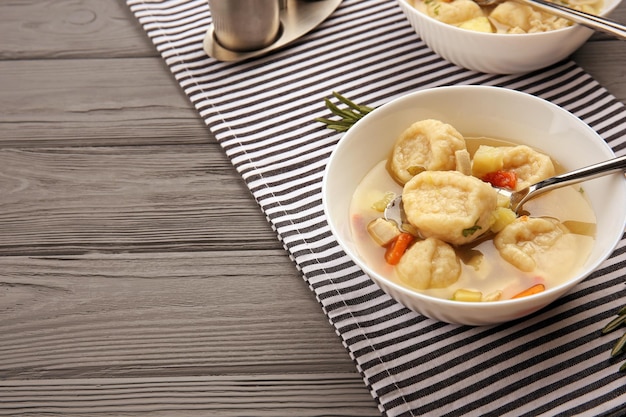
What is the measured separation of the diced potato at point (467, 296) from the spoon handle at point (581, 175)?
280 millimetres

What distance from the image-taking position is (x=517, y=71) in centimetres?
202

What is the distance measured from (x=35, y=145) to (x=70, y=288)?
525 mm

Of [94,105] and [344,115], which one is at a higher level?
[344,115]

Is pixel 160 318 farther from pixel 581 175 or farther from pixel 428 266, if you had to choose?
pixel 581 175

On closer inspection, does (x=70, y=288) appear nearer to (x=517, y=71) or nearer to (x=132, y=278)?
(x=132, y=278)

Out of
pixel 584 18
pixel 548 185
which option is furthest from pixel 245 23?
pixel 548 185

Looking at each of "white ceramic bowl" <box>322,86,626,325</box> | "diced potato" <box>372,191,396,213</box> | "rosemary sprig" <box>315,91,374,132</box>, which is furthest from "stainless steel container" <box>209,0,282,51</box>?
"diced potato" <box>372,191,396,213</box>

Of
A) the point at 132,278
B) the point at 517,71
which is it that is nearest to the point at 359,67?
the point at 517,71

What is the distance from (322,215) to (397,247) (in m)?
0.33

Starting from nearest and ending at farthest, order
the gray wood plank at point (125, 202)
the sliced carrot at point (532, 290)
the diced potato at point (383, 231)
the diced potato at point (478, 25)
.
A: the sliced carrot at point (532, 290) < the diced potato at point (383, 231) < the gray wood plank at point (125, 202) < the diced potato at point (478, 25)

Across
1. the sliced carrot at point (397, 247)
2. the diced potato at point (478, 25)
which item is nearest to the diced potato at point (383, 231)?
the sliced carrot at point (397, 247)

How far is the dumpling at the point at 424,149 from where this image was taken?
159 cm

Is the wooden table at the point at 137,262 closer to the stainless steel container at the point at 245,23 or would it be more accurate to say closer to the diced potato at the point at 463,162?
the stainless steel container at the point at 245,23

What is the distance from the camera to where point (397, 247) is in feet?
4.87
